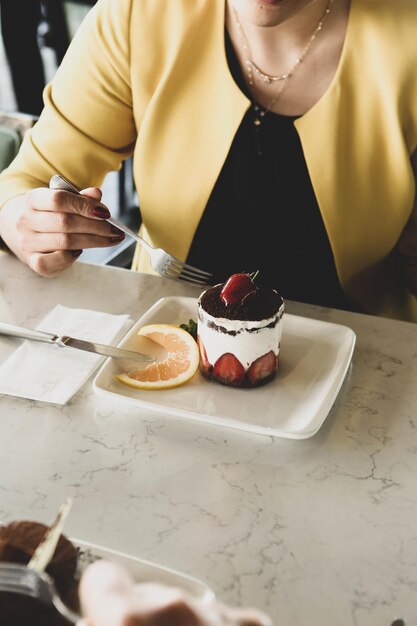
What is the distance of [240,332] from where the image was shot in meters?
0.95

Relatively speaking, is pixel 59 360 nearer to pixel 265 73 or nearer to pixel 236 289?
pixel 236 289

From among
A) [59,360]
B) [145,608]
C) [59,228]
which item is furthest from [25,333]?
[145,608]

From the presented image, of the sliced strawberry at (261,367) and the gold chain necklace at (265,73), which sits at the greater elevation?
the gold chain necklace at (265,73)

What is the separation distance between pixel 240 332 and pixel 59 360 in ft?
0.92

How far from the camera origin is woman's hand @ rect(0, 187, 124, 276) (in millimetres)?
1138

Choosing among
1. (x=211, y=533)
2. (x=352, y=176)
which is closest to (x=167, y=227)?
(x=352, y=176)

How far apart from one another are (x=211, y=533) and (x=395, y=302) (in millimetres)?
858

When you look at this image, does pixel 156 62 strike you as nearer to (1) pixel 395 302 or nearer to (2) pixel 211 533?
(1) pixel 395 302

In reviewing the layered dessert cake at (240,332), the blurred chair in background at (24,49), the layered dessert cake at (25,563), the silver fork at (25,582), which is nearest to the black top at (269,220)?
the layered dessert cake at (240,332)

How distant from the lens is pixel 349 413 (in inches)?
37.1

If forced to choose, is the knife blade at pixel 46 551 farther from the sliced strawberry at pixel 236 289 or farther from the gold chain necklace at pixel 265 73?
the gold chain necklace at pixel 265 73

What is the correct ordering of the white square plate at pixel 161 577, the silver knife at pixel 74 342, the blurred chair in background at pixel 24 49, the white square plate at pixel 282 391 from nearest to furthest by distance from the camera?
the white square plate at pixel 161 577 < the white square plate at pixel 282 391 < the silver knife at pixel 74 342 < the blurred chair in background at pixel 24 49

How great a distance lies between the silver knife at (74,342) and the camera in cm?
101

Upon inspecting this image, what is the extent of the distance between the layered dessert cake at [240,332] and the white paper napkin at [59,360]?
0.18m
